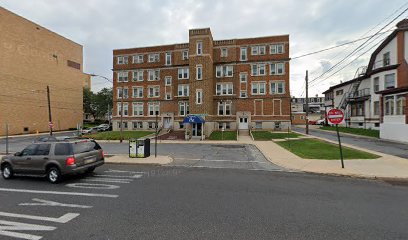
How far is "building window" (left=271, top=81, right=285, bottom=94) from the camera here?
127ft

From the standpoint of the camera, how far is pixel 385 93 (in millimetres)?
25234

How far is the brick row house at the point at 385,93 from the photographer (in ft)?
77.6

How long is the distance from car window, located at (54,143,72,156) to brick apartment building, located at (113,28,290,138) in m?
23.5

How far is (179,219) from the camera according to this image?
557 cm

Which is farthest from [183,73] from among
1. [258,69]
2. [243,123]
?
[243,123]

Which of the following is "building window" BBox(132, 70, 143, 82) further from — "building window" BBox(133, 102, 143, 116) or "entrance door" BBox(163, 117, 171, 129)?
"entrance door" BBox(163, 117, 171, 129)

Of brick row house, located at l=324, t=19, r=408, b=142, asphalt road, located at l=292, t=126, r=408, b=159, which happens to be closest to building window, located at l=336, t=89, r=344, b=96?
brick row house, located at l=324, t=19, r=408, b=142

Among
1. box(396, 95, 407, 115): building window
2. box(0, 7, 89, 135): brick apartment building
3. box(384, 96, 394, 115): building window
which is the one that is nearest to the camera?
box(396, 95, 407, 115): building window

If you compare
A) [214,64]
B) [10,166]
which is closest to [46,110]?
[214,64]

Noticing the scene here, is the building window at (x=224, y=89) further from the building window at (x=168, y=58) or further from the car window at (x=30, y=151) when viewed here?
the car window at (x=30, y=151)

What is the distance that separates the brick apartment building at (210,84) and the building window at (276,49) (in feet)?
0.53

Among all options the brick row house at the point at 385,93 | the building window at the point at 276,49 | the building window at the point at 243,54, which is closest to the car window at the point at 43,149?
the brick row house at the point at 385,93

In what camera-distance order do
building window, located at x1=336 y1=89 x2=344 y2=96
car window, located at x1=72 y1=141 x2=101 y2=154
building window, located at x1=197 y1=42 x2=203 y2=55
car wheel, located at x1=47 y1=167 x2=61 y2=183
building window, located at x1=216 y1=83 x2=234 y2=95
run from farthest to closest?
building window, located at x1=336 y1=89 x2=344 y2=96 → building window, located at x1=216 y1=83 x2=234 y2=95 → building window, located at x1=197 y1=42 x2=203 y2=55 → car window, located at x1=72 y1=141 x2=101 y2=154 → car wheel, located at x1=47 y1=167 x2=61 y2=183

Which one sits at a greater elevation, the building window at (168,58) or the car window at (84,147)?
the building window at (168,58)
